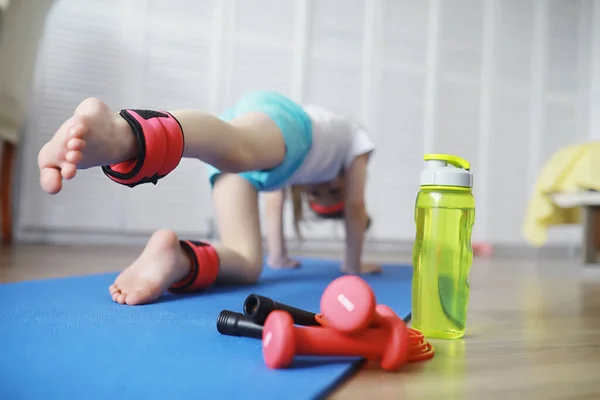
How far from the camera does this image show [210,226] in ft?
8.18

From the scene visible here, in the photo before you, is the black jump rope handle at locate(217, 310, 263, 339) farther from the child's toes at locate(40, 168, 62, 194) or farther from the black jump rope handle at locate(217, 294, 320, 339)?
the child's toes at locate(40, 168, 62, 194)

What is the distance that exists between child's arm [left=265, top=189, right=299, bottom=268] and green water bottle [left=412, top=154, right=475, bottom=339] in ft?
2.84

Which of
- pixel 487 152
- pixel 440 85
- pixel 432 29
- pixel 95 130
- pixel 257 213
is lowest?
pixel 257 213

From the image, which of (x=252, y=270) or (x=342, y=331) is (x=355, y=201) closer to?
(x=252, y=270)

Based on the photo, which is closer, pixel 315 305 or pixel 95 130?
pixel 95 130

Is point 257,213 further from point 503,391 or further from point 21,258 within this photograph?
point 21,258

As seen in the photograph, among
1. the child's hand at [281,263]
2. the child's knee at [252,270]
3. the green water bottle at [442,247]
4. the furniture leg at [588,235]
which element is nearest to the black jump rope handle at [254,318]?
the green water bottle at [442,247]

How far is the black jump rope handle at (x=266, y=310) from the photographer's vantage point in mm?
566

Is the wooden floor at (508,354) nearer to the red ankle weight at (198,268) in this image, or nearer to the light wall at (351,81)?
the red ankle weight at (198,268)

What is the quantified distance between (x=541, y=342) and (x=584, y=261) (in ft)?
4.71

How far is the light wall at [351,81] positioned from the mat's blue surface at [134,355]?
1530 millimetres

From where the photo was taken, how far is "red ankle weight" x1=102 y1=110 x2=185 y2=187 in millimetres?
643

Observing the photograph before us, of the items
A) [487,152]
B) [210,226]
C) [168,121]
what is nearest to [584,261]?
[487,152]

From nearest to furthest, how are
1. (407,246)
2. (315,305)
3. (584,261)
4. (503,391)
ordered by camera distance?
1. (503,391)
2. (315,305)
3. (584,261)
4. (407,246)
